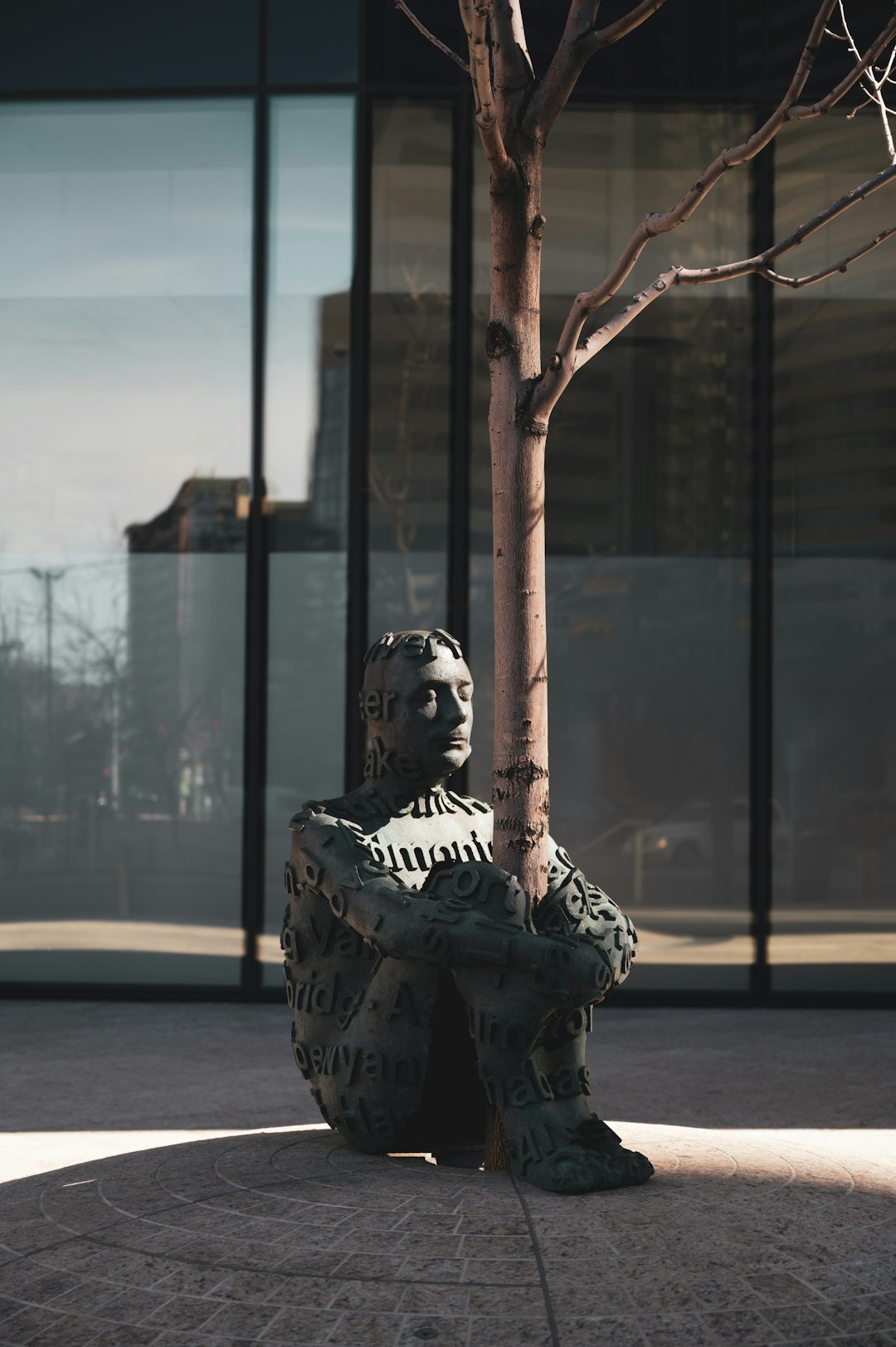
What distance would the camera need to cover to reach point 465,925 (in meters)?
4.42

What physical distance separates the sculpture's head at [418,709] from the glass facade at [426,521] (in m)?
5.78

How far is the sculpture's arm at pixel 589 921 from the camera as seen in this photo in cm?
459

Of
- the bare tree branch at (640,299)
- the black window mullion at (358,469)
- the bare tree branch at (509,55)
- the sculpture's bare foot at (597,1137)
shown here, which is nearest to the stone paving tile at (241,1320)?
the sculpture's bare foot at (597,1137)

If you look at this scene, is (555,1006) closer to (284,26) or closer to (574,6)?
(574,6)

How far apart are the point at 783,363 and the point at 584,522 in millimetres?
1831

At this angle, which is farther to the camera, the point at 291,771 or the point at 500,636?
the point at 291,771

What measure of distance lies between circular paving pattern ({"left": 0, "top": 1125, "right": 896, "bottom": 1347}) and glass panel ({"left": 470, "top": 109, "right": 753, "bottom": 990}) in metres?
6.33

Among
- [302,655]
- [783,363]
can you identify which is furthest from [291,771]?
[783,363]

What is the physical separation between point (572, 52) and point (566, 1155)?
333 cm

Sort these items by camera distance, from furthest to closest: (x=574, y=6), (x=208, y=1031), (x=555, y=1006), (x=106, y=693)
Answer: (x=106, y=693) → (x=208, y=1031) → (x=574, y=6) → (x=555, y=1006)

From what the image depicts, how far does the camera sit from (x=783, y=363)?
11133 mm

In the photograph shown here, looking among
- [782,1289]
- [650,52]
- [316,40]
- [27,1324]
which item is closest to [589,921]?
[782,1289]

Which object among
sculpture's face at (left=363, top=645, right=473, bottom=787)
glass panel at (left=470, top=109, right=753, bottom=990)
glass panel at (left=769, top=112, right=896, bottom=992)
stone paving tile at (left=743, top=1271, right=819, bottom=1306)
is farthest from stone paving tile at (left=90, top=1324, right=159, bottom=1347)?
glass panel at (left=769, top=112, right=896, bottom=992)

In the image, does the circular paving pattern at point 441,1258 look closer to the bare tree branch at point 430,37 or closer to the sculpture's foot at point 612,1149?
the sculpture's foot at point 612,1149
